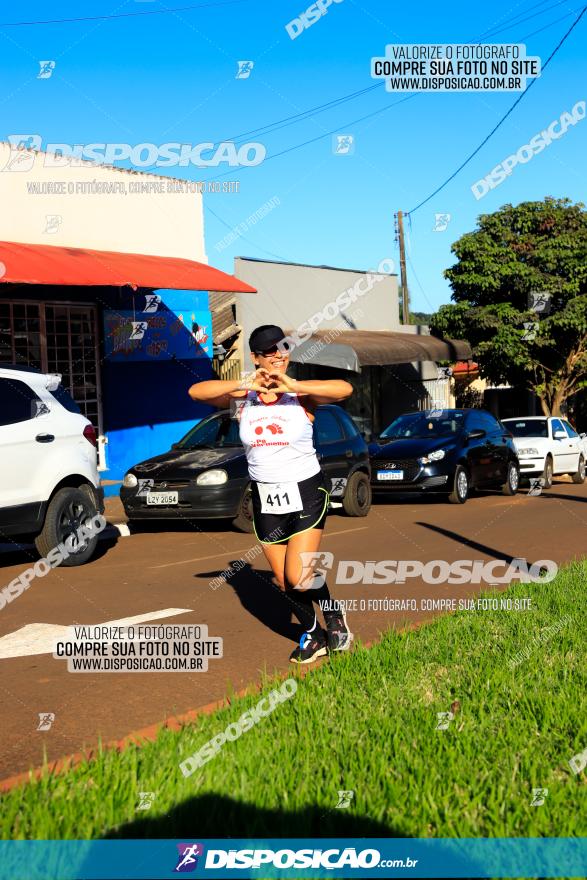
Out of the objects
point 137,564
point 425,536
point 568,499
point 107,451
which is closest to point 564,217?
point 568,499

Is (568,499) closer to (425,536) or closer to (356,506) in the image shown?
(356,506)

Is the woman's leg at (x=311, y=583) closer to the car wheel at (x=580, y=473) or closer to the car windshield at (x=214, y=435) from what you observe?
the car windshield at (x=214, y=435)

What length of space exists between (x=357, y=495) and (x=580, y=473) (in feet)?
37.2

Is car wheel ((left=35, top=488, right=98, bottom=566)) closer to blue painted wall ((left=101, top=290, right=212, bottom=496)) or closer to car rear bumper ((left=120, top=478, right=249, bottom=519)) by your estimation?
car rear bumper ((left=120, top=478, right=249, bottom=519))

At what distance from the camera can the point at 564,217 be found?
3114 centimetres

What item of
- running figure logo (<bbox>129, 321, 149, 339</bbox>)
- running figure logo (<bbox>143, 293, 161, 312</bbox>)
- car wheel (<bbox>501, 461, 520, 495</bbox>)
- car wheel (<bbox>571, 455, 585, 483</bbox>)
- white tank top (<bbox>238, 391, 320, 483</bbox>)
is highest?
running figure logo (<bbox>143, 293, 161, 312</bbox>)

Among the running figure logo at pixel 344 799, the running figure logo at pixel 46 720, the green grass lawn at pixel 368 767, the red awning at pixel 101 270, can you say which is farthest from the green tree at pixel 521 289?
the running figure logo at pixel 344 799

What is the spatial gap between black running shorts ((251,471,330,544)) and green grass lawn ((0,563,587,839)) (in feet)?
2.62

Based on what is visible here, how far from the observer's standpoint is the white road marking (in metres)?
6.91

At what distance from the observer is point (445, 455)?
18.0 meters

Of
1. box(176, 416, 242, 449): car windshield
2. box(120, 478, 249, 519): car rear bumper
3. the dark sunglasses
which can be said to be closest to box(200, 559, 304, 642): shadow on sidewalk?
the dark sunglasses

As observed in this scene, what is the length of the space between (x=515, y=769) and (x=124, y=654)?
323 centimetres

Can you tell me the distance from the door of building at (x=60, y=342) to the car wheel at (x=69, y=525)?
21.1 feet

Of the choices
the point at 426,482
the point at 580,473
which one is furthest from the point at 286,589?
the point at 580,473
